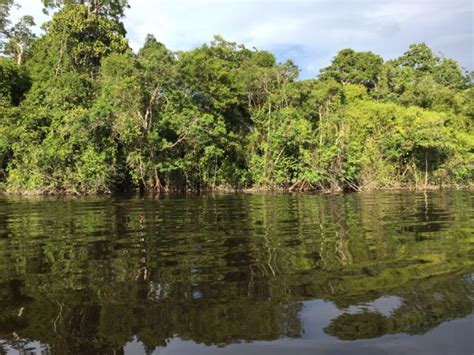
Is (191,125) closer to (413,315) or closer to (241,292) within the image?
(241,292)

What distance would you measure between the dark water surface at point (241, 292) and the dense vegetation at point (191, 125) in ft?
61.1

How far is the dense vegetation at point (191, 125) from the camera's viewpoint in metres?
26.7

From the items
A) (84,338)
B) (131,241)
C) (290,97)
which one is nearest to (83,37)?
(290,97)

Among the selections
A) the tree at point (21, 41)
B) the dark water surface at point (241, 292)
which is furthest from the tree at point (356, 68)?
the dark water surface at point (241, 292)

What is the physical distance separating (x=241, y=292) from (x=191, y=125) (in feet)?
75.4

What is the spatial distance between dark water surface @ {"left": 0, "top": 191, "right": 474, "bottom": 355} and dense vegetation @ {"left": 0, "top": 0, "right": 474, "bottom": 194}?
18.6 metres

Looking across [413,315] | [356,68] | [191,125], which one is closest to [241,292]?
[413,315]

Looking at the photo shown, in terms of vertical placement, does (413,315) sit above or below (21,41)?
below

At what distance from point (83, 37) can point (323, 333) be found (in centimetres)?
3541

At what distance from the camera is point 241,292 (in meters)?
4.82

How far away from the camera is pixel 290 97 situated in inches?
1222

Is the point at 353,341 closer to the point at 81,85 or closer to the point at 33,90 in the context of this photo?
the point at 81,85

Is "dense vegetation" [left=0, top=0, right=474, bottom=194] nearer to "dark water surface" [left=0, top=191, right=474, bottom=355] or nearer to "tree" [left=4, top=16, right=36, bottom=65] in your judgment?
"tree" [left=4, top=16, right=36, bottom=65]

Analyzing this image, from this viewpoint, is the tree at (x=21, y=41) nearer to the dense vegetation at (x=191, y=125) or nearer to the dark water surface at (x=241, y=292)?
the dense vegetation at (x=191, y=125)
